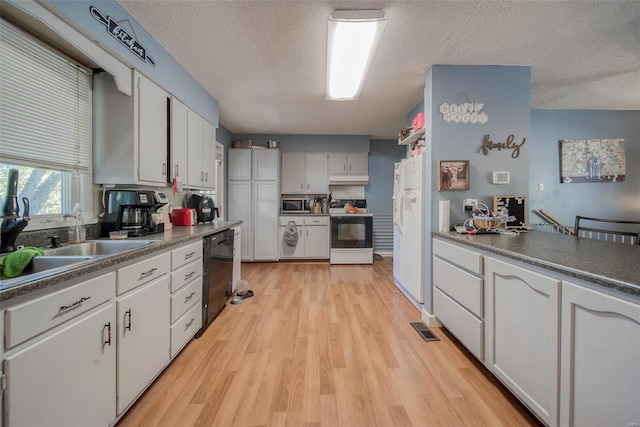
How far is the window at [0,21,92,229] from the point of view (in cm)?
131

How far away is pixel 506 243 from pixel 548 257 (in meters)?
0.43

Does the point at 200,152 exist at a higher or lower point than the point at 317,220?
higher

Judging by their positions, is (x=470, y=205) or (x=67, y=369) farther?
(x=470, y=205)

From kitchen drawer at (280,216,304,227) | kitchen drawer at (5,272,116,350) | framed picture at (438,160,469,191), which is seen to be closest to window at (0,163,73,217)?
kitchen drawer at (5,272,116,350)

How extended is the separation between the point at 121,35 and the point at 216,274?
1.97 meters

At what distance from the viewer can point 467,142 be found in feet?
7.88

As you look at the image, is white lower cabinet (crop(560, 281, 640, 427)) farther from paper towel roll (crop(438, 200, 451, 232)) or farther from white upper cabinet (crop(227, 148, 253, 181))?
white upper cabinet (crop(227, 148, 253, 181))

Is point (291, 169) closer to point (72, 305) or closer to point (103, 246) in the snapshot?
point (103, 246)

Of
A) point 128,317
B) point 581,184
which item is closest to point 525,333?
point 128,317

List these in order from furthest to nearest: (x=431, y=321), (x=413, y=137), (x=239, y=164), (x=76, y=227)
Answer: (x=239, y=164) → (x=413, y=137) → (x=431, y=321) → (x=76, y=227)

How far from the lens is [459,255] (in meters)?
1.91

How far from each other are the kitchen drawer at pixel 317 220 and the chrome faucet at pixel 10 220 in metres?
3.73

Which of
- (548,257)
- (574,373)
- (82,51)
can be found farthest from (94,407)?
(548,257)

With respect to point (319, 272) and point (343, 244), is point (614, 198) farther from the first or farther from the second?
point (319, 272)
